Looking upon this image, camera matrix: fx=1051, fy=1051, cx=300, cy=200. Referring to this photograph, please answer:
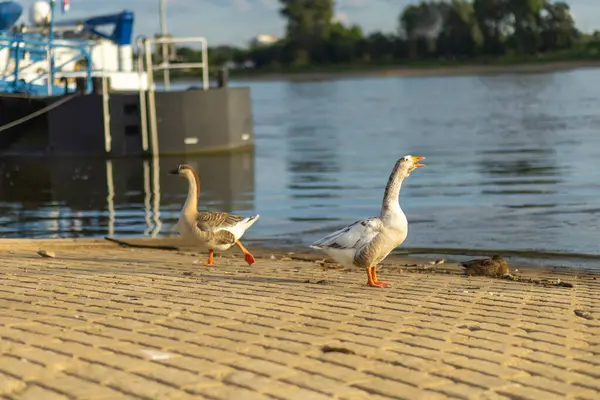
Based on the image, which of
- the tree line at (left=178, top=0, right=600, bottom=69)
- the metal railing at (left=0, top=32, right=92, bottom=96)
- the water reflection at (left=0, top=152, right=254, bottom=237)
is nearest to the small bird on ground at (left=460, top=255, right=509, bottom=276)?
the water reflection at (left=0, top=152, right=254, bottom=237)

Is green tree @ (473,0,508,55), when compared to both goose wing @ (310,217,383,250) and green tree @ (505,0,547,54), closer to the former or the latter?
green tree @ (505,0,547,54)

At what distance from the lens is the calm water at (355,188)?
17203 millimetres

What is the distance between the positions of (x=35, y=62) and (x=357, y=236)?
86.2ft

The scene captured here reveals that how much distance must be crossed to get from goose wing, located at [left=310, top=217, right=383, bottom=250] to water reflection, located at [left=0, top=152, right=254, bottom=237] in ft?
29.0

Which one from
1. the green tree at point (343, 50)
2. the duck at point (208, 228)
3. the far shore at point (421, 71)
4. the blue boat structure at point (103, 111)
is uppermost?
the green tree at point (343, 50)

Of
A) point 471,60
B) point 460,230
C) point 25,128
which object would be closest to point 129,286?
point 460,230

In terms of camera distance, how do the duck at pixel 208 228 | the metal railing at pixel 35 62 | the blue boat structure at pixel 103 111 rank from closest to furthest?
the duck at pixel 208 228, the metal railing at pixel 35 62, the blue boat structure at pixel 103 111

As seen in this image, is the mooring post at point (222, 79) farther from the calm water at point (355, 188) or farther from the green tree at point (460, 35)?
the green tree at point (460, 35)

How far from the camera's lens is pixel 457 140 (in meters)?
41.0

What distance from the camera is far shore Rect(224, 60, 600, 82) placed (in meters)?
144

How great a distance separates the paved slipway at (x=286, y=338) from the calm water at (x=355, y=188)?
230 inches

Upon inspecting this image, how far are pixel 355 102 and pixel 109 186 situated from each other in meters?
57.6

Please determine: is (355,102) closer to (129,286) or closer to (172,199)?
(172,199)

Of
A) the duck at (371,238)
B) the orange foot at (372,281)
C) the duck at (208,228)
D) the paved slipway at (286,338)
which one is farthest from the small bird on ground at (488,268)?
the duck at (371,238)
